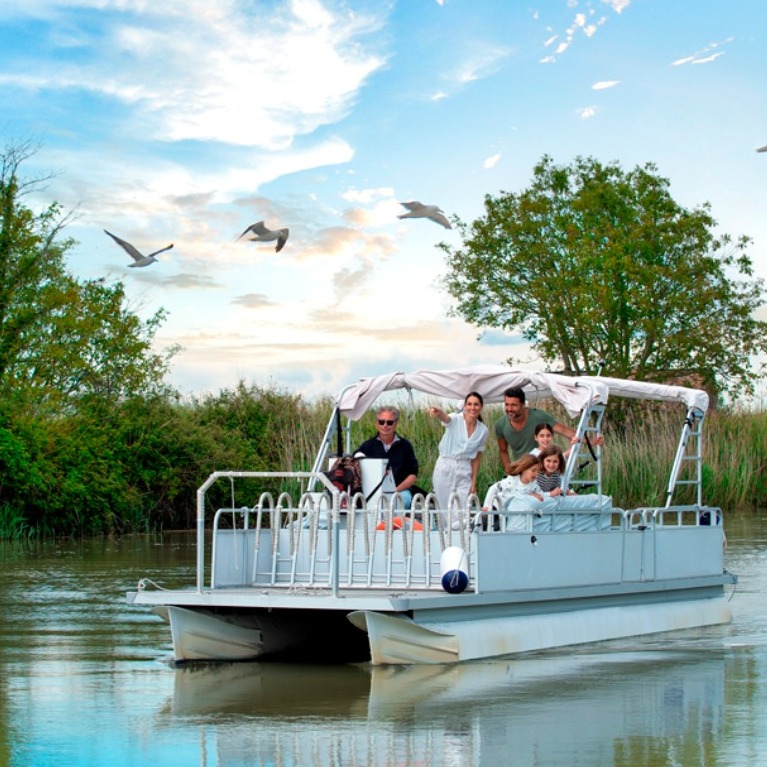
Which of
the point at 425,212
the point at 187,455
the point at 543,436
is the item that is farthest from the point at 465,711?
the point at 187,455

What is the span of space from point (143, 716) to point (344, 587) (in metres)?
3.54

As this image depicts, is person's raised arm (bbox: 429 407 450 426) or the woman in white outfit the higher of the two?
person's raised arm (bbox: 429 407 450 426)

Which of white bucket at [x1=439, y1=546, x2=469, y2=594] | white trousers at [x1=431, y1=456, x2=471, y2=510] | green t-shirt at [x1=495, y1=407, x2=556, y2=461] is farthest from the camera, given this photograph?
green t-shirt at [x1=495, y1=407, x2=556, y2=461]

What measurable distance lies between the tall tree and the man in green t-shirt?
87.6 ft

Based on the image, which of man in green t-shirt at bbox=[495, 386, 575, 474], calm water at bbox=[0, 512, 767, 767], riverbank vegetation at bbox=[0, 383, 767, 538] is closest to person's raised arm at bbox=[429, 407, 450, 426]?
man in green t-shirt at bbox=[495, 386, 575, 474]

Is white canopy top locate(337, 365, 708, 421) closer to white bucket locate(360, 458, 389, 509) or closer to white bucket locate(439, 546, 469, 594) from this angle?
white bucket locate(360, 458, 389, 509)

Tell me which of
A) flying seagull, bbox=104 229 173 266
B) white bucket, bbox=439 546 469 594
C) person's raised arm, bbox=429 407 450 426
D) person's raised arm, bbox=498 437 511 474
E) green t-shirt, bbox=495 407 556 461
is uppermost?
flying seagull, bbox=104 229 173 266

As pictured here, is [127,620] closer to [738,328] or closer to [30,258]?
[30,258]

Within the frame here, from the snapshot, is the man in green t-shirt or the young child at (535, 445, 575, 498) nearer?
the young child at (535, 445, 575, 498)

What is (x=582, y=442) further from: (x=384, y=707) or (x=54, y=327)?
(x=54, y=327)

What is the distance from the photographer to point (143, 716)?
30.9 ft

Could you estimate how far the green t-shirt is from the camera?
46.6ft

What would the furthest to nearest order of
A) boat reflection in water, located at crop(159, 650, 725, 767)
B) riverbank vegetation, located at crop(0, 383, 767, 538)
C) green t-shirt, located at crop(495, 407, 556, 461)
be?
riverbank vegetation, located at crop(0, 383, 767, 538), green t-shirt, located at crop(495, 407, 556, 461), boat reflection in water, located at crop(159, 650, 725, 767)

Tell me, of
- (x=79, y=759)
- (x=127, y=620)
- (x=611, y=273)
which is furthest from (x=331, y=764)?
(x=611, y=273)
